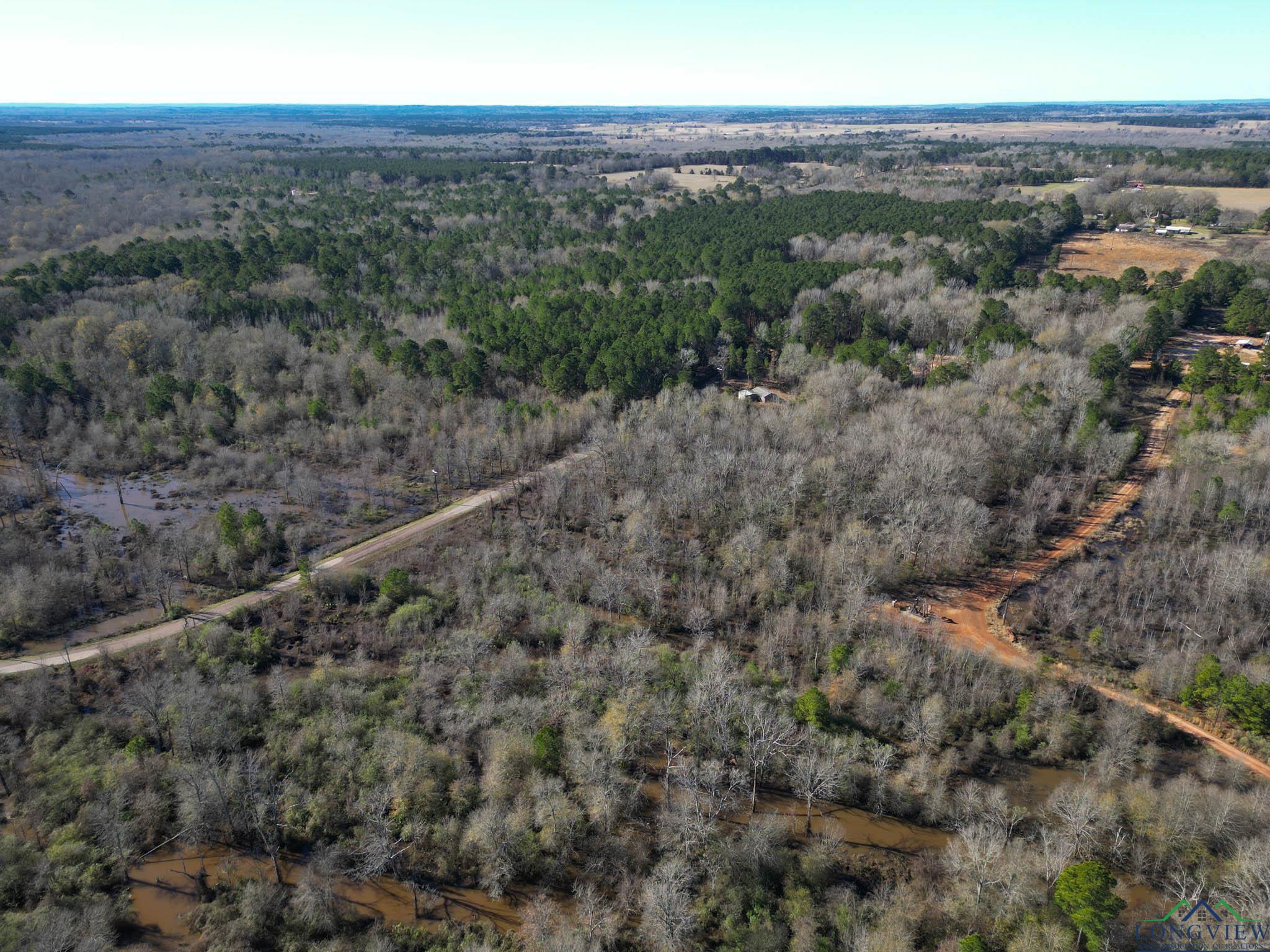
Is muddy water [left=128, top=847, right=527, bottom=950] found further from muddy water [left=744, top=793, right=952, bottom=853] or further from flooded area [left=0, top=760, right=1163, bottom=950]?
muddy water [left=744, top=793, right=952, bottom=853]

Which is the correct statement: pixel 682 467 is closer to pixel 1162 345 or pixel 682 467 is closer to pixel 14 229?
pixel 1162 345

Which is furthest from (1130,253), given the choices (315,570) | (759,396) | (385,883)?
(385,883)

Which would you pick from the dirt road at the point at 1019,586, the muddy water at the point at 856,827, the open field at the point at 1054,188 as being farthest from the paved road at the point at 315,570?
the open field at the point at 1054,188

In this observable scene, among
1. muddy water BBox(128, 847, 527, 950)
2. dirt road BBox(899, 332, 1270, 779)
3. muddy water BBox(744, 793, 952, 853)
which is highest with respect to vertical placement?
dirt road BBox(899, 332, 1270, 779)

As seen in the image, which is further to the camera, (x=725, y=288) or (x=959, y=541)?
(x=725, y=288)

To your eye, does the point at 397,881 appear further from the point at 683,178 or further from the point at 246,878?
the point at 683,178

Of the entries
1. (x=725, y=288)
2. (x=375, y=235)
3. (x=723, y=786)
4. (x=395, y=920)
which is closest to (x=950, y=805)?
(x=723, y=786)

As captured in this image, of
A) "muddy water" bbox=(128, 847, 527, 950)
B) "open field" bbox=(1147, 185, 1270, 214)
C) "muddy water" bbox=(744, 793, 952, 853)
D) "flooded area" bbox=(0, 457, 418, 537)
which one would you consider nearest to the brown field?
"open field" bbox=(1147, 185, 1270, 214)
